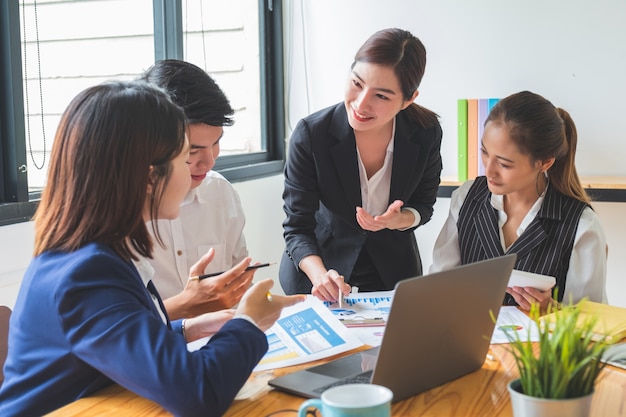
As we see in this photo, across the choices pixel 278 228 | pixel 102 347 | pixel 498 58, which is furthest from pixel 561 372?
pixel 278 228

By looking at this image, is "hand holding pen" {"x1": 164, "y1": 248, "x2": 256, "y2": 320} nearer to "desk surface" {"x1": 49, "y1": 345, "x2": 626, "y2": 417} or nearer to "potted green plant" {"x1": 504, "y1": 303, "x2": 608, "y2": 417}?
"desk surface" {"x1": 49, "y1": 345, "x2": 626, "y2": 417}

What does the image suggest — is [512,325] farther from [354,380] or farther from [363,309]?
[354,380]

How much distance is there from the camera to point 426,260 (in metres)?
3.67

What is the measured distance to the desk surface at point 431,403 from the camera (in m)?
1.19

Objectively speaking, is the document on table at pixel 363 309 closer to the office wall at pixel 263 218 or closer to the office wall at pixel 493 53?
the office wall at pixel 263 218

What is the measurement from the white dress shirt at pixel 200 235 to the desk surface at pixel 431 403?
764 mm

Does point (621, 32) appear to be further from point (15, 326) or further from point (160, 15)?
point (15, 326)

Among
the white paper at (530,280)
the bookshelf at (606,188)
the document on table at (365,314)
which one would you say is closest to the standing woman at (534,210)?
the white paper at (530,280)

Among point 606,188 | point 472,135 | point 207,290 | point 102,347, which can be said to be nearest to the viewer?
point 102,347

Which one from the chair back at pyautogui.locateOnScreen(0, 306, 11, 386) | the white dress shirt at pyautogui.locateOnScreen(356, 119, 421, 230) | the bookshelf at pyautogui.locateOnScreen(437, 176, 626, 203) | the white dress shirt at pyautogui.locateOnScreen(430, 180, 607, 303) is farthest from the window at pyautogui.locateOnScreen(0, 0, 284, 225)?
the bookshelf at pyautogui.locateOnScreen(437, 176, 626, 203)

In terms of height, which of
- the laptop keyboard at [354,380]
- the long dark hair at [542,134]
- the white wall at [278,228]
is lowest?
the white wall at [278,228]

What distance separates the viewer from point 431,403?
123 centimetres

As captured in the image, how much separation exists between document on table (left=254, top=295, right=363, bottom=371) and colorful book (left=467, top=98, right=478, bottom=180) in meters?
1.73

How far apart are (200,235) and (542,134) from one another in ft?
3.37
